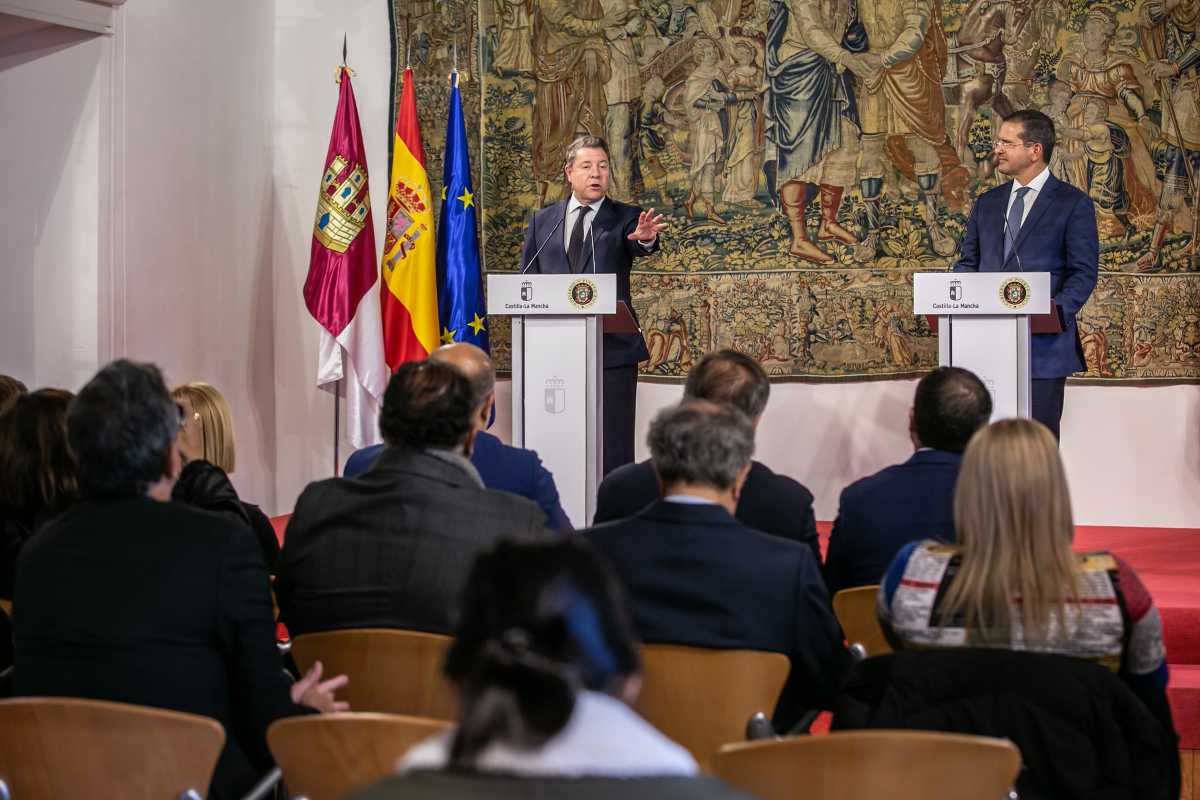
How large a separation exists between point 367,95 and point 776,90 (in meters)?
2.56

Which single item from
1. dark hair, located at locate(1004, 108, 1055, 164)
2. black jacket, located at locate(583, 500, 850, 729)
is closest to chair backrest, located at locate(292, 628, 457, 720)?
black jacket, located at locate(583, 500, 850, 729)

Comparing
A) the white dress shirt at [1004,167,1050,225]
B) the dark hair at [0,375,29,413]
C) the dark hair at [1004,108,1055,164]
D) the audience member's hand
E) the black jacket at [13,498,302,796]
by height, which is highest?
the dark hair at [1004,108,1055,164]

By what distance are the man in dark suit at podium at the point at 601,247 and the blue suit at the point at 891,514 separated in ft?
9.63

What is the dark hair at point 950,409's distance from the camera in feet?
12.0

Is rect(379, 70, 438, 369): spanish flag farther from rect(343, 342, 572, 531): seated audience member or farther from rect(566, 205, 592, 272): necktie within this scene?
rect(343, 342, 572, 531): seated audience member

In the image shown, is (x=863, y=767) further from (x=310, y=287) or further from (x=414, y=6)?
(x=414, y=6)

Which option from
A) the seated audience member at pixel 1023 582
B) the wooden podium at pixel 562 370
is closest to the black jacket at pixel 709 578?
the seated audience member at pixel 1023 582

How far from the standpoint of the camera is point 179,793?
221 cm

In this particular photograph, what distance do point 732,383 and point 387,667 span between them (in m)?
1.59

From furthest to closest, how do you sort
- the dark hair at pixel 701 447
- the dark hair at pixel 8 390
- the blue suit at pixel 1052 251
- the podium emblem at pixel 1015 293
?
1. the blue suit at pixel 1052 251
2. the podium emblem at pixel 1015 293
3. the dark hair at pixel 8 390
4. the dark hair at pixel 701 447

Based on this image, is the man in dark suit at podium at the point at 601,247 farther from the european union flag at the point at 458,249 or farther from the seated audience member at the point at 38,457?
the seated audience member at the point at 38,457

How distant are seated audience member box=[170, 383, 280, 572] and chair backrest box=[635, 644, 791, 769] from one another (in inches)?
63.3

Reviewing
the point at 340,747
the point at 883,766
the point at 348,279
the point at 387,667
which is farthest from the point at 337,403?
the point at 883,766

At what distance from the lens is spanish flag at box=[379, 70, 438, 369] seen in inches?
305
